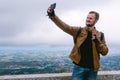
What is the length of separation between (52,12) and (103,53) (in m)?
1.20

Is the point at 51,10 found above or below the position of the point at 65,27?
above

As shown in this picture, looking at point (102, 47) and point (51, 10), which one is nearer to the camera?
point (51, 10)

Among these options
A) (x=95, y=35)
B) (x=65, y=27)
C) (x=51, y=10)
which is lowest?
(x=95, y=35)

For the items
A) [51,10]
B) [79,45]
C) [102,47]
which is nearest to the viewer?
[51,10]

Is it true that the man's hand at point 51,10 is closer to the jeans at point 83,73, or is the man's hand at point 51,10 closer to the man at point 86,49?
the man at point 86,49

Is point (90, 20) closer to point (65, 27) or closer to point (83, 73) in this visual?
point (65, 27)

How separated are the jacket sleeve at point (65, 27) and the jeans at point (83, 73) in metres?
0.64

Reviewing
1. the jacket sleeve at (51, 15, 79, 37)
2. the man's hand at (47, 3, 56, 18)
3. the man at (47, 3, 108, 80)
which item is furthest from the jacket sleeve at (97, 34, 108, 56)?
the man's hand at (47, 3, 56, 18)

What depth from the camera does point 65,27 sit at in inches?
290

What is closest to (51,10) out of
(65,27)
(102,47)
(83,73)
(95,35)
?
(65,27)

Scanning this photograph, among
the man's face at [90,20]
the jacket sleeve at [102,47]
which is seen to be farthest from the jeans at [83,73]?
the man's face at [90,20]

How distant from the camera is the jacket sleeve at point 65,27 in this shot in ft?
23.8

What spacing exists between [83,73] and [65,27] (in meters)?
0.91

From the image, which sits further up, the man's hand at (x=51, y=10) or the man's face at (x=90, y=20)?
the man's hand at (x=51, y=10)
